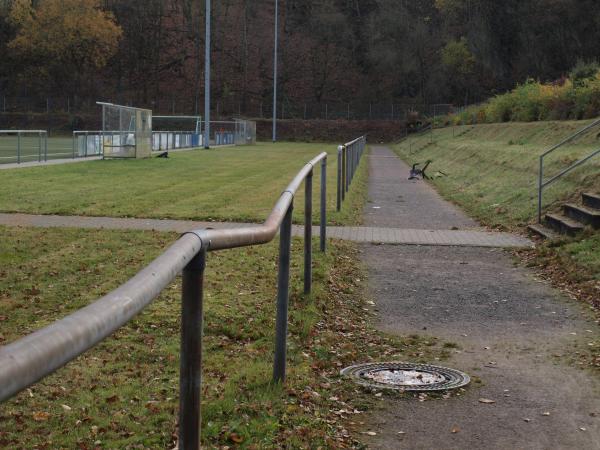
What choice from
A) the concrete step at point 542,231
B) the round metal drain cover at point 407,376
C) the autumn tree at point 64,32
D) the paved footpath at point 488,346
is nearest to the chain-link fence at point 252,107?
the autumn tree at point 64,32

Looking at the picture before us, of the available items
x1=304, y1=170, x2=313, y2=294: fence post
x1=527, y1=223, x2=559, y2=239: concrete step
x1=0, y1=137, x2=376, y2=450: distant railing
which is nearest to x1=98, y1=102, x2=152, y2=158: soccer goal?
x1=527, y1=223, x2=559, y2=239: concrete step

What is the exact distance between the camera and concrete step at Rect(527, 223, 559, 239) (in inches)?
504

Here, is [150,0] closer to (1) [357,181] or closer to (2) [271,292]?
(1) [357,181]

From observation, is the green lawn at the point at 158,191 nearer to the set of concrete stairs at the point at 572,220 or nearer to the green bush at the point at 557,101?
the set of concrete stairs at the point at 572,220

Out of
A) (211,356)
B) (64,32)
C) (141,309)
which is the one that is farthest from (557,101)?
(64,32)

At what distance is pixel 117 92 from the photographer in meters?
97.4

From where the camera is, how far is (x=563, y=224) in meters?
12.8

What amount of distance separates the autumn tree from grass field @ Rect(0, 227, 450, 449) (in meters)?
78.8

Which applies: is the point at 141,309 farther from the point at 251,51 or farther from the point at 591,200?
the point at 251,51

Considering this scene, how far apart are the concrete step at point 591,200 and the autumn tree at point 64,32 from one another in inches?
3057

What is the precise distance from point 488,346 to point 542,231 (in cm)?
648

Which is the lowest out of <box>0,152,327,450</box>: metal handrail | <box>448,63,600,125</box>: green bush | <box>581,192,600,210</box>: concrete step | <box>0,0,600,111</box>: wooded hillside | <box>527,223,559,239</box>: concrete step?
<box>527,223,559,239</box>: concrete step

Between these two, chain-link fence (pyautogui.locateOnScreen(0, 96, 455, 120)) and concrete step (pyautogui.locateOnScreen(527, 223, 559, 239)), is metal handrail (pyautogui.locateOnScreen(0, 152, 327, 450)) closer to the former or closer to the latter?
concrete step (pyautogui.locateOnScreen(527, 223, 559, 239))

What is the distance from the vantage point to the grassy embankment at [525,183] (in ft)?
35.8
